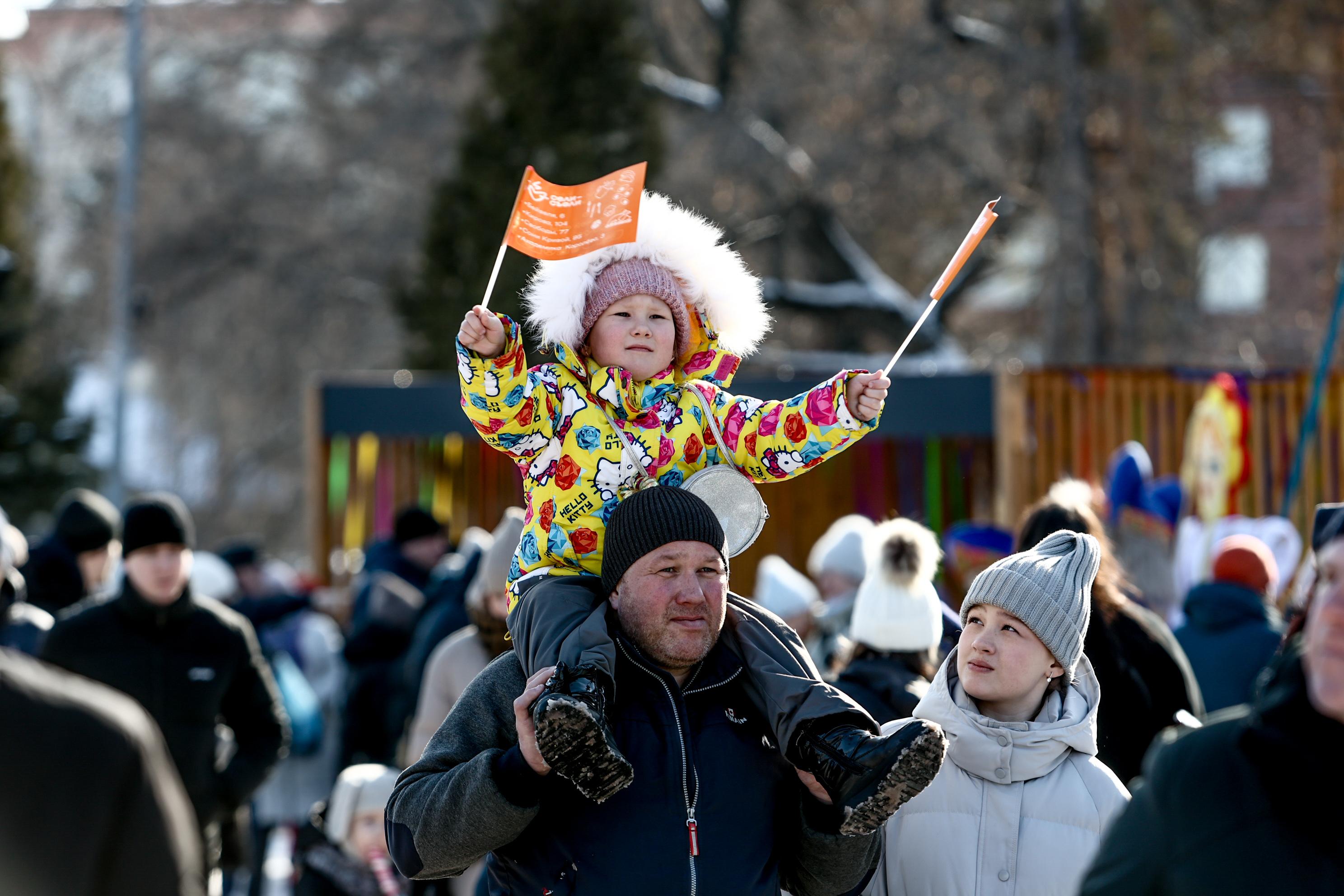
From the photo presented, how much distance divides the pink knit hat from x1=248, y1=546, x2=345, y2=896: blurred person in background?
4314mm

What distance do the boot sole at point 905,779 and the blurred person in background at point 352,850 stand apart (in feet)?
8.70

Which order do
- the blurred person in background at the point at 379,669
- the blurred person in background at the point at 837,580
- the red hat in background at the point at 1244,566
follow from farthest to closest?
1. the blurred person in background at the point at 379,669
2. the blurred person in background at the point at 837,580
3. the red hat in background at the point at 1244,566

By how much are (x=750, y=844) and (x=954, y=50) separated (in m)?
18.4

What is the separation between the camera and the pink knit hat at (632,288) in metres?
3.79

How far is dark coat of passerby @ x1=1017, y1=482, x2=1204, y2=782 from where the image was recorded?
13.6 ft

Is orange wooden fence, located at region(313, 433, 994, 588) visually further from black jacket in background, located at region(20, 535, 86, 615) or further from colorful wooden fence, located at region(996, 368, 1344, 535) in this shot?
black jacket in background, located at region(20, 535, 86, 615)

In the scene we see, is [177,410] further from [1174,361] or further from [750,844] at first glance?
[750,844]

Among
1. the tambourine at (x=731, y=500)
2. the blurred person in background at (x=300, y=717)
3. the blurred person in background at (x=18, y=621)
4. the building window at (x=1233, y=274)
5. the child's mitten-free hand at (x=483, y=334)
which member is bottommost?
the blurred person in background at (x=300, y=717)

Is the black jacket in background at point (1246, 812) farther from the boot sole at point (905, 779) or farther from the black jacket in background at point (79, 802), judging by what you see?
the black jacket in background at point (79, 802)

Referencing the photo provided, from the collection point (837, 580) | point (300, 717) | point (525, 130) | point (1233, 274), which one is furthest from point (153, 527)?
point (1233, 274)

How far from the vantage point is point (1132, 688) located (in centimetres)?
415

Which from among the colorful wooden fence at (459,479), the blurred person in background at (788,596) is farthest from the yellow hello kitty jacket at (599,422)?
the colorful wooden fence at (459,479)

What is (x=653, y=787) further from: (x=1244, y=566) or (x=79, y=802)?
(x=1244, y=566)

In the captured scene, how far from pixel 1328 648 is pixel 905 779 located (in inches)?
38.6
